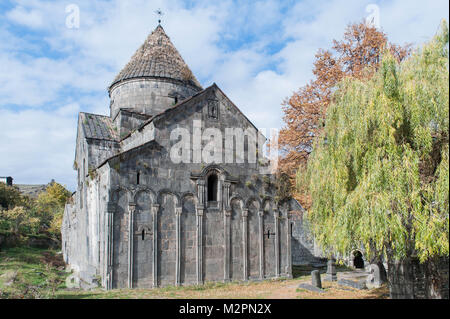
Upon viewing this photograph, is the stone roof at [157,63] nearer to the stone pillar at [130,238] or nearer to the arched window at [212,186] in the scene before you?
the arched window at [212,186]

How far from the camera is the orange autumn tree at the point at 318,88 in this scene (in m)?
16.7

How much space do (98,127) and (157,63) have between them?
4.68m

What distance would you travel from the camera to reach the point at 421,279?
8.26m

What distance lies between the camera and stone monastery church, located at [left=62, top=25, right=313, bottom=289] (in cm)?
1250

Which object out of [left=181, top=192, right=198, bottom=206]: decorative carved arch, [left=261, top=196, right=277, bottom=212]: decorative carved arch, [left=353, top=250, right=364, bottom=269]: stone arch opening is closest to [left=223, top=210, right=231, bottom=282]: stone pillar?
[left=181, top=192, right=198, bottom=206]: decorative carved arch

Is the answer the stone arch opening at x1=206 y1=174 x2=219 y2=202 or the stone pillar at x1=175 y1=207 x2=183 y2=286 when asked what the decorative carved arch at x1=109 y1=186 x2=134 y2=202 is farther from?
the stone arch opening at x1=206 y1=174 x2=219 y2=202

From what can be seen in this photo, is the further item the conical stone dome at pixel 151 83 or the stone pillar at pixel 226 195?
the conical stone dome at pixel 151 83

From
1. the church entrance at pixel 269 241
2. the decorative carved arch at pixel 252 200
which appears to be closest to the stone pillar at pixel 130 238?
the decorative carved arch at pixel 252 200

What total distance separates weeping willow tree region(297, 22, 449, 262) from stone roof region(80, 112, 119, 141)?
36.5 feet

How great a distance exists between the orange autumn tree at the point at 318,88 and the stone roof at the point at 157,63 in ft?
18.4

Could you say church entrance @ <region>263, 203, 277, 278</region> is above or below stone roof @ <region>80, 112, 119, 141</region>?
below

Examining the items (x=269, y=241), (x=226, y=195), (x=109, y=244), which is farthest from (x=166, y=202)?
(x=269, y=241)

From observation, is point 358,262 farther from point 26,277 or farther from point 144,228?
point 26,277
